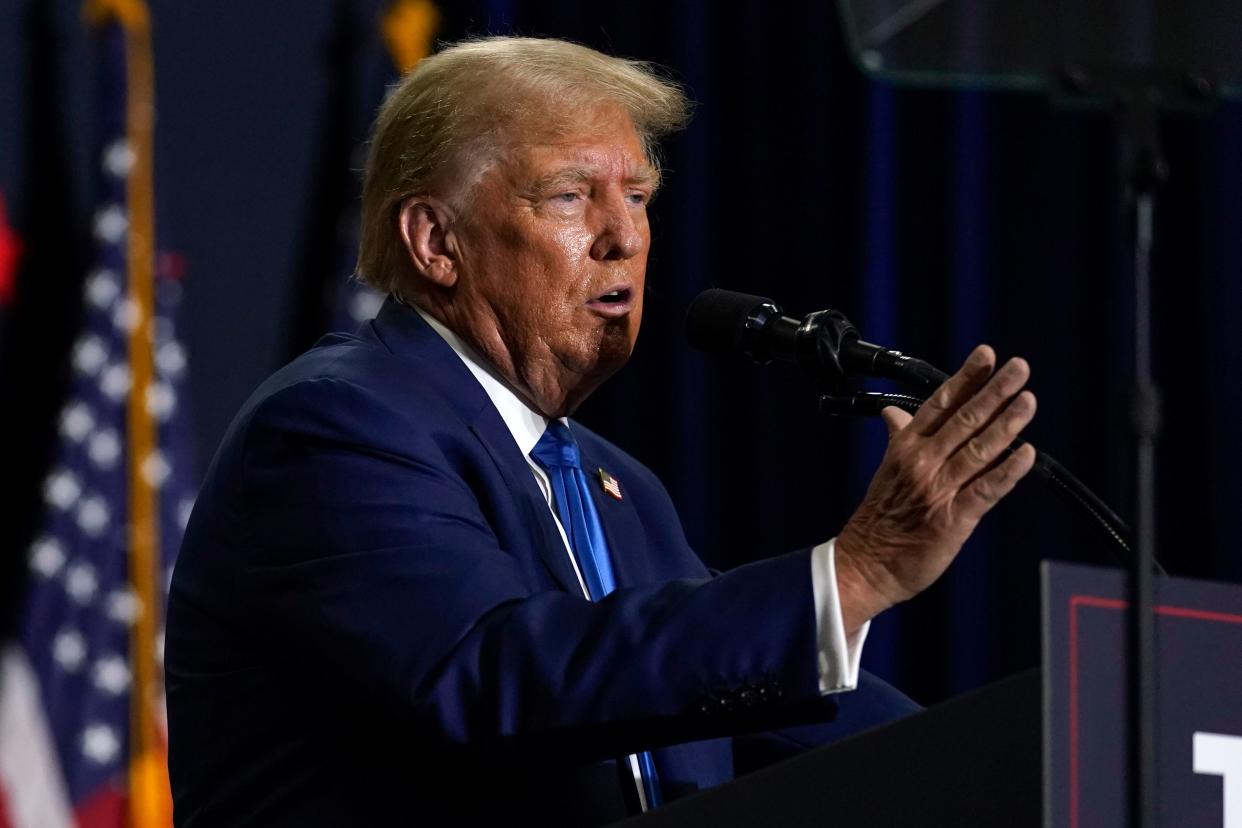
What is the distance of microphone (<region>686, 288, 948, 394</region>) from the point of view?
1679 mm

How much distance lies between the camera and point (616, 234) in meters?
2.12

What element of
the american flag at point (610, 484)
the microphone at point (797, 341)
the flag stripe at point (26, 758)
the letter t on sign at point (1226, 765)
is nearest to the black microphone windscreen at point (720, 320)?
the microphone at point (797, 341)

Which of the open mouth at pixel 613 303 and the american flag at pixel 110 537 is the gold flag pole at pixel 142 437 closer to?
the american flag at pixel 110 537

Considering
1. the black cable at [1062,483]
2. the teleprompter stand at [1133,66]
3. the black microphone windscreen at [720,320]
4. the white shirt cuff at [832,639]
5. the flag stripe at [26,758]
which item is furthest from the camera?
the flag stripe at [26,758]

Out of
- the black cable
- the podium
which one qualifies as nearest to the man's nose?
the black cable

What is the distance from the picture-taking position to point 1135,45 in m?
1.25

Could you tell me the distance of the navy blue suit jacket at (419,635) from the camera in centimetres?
155

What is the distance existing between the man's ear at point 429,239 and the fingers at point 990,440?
2.95 ft

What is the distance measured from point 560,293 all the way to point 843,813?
3.26ft

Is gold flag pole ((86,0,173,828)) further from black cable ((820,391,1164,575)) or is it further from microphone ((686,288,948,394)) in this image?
black cable ((820,391,1164,575))

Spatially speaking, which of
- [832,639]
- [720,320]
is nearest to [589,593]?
[720,320]

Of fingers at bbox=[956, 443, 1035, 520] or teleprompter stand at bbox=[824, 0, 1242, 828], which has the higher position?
teleprompter stand at bbox=[824, 0, 1242, 828]

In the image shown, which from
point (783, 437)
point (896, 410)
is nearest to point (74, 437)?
point (783, 437)

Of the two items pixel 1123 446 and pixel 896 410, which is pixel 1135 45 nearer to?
pixel 1123 446
